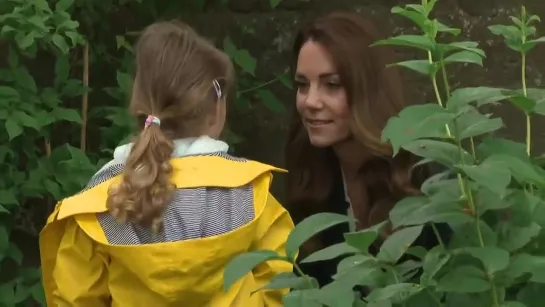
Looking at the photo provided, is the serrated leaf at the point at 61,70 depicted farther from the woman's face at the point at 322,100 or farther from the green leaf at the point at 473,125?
the green leaf at the point at 473,125

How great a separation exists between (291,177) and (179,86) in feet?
1.59

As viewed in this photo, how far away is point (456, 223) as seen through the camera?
1002mm

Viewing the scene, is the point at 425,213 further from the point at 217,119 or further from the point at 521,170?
the point at 217,119

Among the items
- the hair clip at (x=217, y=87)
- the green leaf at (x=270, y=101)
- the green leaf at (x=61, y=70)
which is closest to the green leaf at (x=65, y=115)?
the green leaf at (x=61, y=70)

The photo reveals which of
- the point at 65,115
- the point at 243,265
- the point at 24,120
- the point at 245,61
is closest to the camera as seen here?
the point at 243,265

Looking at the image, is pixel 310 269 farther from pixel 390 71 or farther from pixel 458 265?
pixel 458 265

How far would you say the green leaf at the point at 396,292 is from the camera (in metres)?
0.95

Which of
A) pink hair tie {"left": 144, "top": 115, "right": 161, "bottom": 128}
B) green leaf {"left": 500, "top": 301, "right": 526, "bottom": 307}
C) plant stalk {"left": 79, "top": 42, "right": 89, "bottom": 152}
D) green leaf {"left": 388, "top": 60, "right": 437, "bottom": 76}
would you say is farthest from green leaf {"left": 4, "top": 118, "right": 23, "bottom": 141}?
green leaf {"left": 500, "top": 301, "right": 526, "bottom": 307}

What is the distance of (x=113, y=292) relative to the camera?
1.72 metres

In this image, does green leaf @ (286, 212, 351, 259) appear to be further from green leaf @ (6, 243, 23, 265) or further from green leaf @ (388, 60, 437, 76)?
green leaf @ (6, 243, 23, 265)

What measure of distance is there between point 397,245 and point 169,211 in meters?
0.70

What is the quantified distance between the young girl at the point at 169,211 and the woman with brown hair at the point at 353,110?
0.20 m

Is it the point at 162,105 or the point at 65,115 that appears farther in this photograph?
the point at 65,115

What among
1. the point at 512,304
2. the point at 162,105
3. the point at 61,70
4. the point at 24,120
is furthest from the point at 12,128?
the point at 512,304
